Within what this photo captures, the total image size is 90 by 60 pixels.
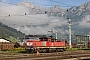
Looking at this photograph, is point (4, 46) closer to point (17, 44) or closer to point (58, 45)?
point (17, 44)

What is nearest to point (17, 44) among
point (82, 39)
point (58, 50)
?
point (58, 50)

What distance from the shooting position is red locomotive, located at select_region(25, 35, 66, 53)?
44.3m

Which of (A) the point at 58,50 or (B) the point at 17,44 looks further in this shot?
(B) the point at 17,44

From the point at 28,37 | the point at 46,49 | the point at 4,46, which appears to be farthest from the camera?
the point at 4,46

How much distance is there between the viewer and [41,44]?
45.6 meters

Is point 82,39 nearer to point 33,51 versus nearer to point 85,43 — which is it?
point 85,43

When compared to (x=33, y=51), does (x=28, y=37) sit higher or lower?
higher

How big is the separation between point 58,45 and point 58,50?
4.46ft

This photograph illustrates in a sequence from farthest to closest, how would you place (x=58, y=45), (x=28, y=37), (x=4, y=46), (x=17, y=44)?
(x=17, y=44) → (x=4, y=46) → (x=58, y=45) → (x=28, y=37)

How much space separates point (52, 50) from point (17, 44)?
25834 mm

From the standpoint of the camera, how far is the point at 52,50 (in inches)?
1930

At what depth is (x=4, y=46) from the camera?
64625 millimetres

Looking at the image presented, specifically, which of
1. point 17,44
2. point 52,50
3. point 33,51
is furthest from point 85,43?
point 33,51

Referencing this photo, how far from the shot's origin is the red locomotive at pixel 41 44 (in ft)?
145
